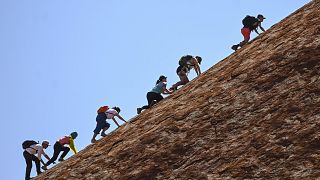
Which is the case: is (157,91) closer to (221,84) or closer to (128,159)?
(221,84)

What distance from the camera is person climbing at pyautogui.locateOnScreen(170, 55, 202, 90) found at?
82.4 ft

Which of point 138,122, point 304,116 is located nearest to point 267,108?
point 304,116

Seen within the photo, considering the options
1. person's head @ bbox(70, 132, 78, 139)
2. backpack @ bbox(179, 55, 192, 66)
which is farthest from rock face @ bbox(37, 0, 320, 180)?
person's head @ bbox(70, 132, 78, 139)

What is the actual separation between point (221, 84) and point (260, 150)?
6.31m

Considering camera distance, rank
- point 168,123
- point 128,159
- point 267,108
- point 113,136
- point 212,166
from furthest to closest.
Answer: point 113,136, point 168,123, point 128,159, point 267,108, point 212,166

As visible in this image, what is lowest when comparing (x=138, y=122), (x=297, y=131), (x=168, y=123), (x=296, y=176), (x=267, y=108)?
(x=296, y=176)

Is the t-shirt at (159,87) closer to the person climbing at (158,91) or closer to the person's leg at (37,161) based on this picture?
the person climbing at (158,91)

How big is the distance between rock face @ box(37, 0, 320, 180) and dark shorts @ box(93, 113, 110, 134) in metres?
1.08

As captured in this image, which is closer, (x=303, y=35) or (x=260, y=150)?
(x=260, y=150)

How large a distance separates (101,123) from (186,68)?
5095 mm

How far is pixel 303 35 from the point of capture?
21.1 metres

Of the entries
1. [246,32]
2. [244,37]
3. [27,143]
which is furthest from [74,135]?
[246,32]

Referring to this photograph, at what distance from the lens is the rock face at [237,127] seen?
14.6 meters

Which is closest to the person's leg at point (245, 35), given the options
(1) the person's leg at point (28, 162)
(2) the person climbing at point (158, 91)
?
(2) the person climbing at point (158, 91)
